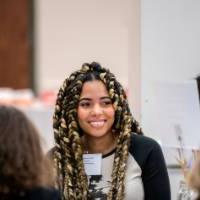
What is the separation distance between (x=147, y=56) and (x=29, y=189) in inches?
54.1

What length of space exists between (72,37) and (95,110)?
5124mm

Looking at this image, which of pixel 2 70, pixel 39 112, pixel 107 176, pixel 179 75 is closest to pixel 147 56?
pixel 179 75

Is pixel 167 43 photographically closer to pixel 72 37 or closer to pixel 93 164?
pixel 93 164

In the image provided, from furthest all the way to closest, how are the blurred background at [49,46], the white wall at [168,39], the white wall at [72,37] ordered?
the white wall at [72,37] < the blurred background at [49,46] < the white wall at [168,39]

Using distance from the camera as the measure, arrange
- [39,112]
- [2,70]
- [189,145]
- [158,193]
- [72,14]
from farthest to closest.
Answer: [2,70] → [72,14] → [39,112] → [189,145] → [158,193]

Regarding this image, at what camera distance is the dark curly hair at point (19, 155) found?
194 cm

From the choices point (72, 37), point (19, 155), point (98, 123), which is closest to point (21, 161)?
point (19, 155)

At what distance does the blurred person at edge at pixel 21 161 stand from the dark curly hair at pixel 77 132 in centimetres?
68

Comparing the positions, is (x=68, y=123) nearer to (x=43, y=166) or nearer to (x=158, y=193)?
(x=158, y=193)

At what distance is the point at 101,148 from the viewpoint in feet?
9.13

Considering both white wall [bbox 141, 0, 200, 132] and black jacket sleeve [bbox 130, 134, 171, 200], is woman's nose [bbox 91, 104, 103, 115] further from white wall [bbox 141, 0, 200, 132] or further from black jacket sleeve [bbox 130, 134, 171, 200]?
white wall [bbox 141, 0, 200, 132]

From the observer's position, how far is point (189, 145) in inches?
119

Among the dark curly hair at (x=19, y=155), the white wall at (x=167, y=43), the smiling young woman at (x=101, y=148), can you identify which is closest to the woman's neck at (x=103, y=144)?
the smiling young woman at (x=101, y=148)

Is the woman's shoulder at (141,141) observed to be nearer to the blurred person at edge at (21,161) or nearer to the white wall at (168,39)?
the white wall at (168,39)
